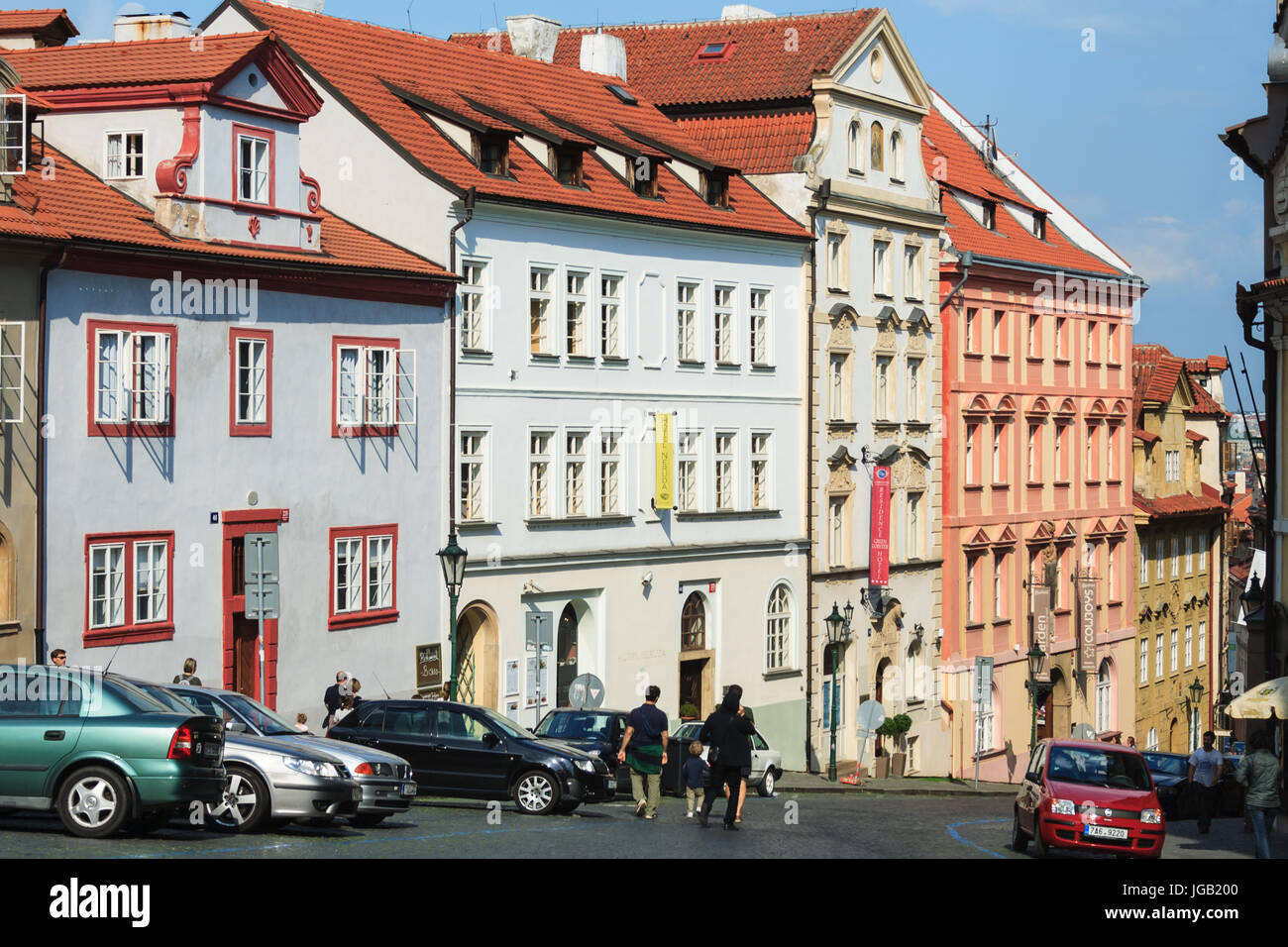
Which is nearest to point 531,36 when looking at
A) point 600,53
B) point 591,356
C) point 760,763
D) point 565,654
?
point 600,53

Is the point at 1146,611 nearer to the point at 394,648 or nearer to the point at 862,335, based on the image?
the point at 862,335

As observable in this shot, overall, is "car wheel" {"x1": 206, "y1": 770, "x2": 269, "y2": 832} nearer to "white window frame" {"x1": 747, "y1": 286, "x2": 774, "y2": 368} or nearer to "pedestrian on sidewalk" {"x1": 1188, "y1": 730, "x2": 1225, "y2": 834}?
"pedestrian on sidewalk" {"x1": 1188, "y1": 730, "x2": 1225, "y2": 834}

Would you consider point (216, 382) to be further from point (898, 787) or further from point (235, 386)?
point (898, 787)

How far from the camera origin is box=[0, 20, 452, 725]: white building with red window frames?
117 feet

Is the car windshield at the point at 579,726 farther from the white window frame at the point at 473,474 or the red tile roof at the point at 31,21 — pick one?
the red tile roof at the point at 31,21

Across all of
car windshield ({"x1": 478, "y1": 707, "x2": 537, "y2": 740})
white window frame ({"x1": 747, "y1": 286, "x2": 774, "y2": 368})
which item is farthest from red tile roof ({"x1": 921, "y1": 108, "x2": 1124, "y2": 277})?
car windshield ({"x1": 478, "y1": 707, "x2": 537, "y2": 740})

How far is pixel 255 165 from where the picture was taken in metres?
39.9

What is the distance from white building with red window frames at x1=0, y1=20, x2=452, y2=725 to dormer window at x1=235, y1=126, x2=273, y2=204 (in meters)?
0.05

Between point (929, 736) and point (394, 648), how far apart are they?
999 inches

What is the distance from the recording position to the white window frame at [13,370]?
34.0 meters

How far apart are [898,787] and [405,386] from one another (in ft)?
57.0

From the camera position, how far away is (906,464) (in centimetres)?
6322

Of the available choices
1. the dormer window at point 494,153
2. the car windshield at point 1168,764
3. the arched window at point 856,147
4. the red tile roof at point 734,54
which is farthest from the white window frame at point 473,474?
the arched window at point 856,147

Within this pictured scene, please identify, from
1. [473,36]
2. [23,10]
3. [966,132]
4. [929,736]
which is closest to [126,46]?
[23,10]
